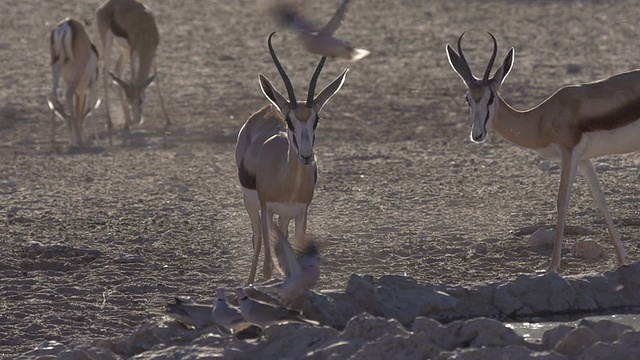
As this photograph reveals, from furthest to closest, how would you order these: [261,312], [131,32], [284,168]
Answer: [131,32] → [284,168] → [261,312]

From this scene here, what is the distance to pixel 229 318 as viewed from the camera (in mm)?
6328

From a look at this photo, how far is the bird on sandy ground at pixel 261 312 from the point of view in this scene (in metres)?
6.27

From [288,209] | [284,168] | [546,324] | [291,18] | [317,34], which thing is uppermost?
[291,18]

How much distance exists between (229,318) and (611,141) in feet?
10.4

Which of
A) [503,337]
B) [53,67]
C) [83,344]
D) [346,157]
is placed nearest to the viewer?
[503,337]

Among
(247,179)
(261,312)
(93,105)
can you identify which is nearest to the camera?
(261,312)

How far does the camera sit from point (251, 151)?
8.41m

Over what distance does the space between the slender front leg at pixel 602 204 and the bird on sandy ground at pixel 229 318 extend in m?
3.01

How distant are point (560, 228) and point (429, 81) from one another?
821 centimetres

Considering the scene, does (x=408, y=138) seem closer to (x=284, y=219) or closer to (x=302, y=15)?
(x=302, y=15)

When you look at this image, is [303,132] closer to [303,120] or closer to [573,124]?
[303,120]

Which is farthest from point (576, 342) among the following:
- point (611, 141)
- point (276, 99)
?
point (611, 141)

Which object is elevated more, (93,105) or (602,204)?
(93,105)

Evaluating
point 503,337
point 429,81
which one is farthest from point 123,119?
point 503,337
